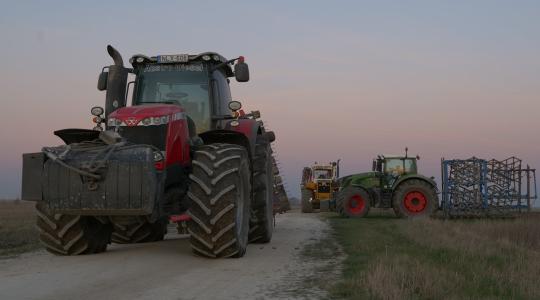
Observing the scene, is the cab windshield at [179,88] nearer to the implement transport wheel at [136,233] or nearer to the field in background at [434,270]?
the implement transport wheel at [136,233]

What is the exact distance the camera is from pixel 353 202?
21594 mm

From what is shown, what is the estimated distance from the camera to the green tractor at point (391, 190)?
2070 centimetres

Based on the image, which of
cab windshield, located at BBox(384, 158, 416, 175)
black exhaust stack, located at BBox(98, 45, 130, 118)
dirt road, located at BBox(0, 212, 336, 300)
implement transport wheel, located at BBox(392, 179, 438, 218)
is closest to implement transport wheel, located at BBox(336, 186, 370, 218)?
implement transport wheel, located at BBox(392, 179, 438, 218)

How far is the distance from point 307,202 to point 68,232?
18.6 metres

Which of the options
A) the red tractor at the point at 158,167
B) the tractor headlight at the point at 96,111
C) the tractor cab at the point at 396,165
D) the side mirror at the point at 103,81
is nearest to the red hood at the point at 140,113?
the red tractor at the point at 158,167

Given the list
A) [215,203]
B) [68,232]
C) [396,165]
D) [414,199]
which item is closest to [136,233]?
[68,232]

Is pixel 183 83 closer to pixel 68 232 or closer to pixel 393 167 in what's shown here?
pixel 68 232

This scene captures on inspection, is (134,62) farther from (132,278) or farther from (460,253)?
(460,253)

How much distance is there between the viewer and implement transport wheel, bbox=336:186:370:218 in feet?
70.1

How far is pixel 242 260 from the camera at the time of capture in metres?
8.10

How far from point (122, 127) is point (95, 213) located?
4.65ft

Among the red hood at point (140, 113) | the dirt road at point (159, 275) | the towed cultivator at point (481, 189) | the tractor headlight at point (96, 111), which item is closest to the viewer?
the dirt road at point (159, 275)

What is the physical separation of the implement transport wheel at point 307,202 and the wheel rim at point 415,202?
6.26 metres

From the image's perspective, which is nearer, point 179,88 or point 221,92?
point 179,88
